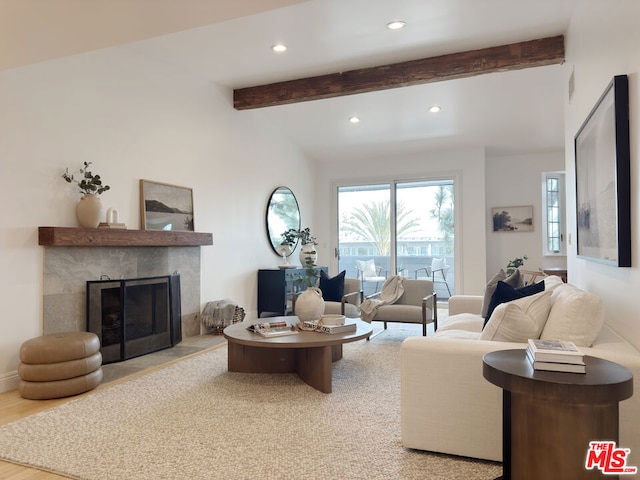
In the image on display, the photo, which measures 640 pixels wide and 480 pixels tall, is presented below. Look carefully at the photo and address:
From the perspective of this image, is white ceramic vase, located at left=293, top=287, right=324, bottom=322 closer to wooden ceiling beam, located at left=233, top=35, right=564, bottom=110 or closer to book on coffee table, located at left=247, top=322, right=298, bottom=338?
book on coffee table, located at left=247, top=322, right=298, bottom=338

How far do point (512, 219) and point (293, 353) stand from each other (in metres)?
5.31

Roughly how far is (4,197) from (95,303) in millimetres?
1139

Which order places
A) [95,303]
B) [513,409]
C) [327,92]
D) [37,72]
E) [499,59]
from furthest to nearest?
[327,92], [499,59], [95,303], [37,72], [513,409]

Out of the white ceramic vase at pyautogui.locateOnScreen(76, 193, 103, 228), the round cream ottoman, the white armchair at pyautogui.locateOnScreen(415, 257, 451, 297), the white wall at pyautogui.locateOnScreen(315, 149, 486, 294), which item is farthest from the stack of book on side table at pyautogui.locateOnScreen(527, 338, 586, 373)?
the white armchair at pyautogui.locateOnScreen(415, 257, 451, 297)

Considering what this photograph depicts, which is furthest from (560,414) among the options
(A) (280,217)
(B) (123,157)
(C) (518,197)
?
(C) (518,197)

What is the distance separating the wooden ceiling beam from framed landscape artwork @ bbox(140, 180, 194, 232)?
5.49ft

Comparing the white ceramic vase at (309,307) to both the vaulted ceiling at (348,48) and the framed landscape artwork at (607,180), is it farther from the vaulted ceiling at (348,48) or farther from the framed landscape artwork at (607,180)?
the vaulted ceiling at (348,48)

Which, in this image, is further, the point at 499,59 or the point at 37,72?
the point at 499,59

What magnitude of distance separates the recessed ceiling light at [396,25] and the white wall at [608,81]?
1441mm

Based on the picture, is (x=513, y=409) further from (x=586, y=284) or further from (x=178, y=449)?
(x=586, y=284)

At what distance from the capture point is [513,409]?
5.47ft

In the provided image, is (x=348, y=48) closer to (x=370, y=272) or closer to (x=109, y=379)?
(x=109, y=379)

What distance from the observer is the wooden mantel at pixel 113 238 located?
3428 millimetres

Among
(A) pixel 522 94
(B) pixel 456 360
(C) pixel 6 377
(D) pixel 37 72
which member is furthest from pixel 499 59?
(C) pixel 6 377
